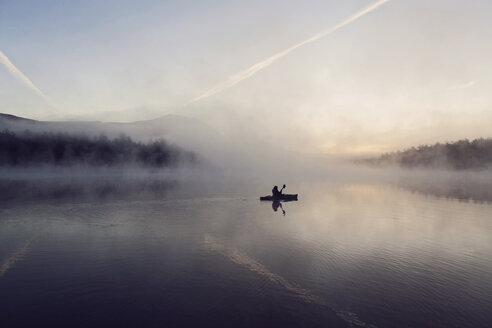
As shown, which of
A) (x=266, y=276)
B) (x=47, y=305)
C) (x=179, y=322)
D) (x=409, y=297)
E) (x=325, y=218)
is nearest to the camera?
(x=179, y=322)

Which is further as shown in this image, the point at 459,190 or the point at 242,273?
the point at 459,190

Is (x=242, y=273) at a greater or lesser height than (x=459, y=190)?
lesser

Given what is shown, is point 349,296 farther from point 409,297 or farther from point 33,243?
point 33,243

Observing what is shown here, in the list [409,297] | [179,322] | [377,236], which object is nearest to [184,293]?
[179,322]

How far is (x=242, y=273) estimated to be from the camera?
23.7 meters

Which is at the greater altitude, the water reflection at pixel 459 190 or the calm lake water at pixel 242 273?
the water reflection at pixel 459 190

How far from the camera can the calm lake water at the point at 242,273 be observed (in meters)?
17.2

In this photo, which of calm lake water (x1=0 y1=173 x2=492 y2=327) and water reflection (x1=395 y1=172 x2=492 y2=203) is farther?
water reflection (x1=395 y1=172 x2=492 y2=203)

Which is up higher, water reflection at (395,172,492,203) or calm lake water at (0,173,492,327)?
water reflection at (395,172,492,203)

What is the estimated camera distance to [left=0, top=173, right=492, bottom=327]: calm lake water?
56.6 ft

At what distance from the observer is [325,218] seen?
4934cm

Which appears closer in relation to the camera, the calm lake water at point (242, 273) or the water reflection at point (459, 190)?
the calm lake water at point (242, 273)

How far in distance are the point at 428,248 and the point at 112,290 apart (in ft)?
100

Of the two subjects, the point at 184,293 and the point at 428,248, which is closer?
the point at 184,293
